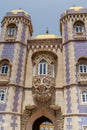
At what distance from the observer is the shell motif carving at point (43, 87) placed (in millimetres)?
19783

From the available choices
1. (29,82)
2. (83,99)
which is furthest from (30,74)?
(83,99)

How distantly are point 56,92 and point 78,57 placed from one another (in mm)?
4383

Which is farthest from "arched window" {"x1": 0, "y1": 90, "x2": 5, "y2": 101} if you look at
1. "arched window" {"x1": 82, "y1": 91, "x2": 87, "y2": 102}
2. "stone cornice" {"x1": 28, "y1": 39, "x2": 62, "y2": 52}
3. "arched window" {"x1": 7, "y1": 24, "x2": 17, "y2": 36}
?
"arched window" {"x1": 82, "y1": 91, "x2": 87, "y2": 102}

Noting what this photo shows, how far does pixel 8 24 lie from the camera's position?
2461cm

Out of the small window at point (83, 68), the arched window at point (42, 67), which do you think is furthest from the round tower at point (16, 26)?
the small window at point (83, 68)

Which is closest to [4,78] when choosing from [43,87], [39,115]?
[43,87]

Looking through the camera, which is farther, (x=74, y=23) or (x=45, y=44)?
(x=74, y=23)

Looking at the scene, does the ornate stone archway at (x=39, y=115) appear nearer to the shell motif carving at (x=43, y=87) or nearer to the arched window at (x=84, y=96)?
the shell motif carving at (x=43, y=87)

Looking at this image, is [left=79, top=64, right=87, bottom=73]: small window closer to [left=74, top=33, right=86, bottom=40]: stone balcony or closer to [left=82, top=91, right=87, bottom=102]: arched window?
[left=82, top=91, right=87, bottom=102]: arched window

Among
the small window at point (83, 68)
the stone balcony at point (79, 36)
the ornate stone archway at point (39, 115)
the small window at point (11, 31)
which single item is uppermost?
the small window at point (11, 31)

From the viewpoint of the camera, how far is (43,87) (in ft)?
65.7

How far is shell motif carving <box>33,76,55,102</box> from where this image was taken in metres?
19.8

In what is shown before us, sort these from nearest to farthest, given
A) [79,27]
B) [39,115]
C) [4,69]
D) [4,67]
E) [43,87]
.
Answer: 1. [39,115]
2. [43,87]
3. [4,69]
4. [4,67]
5. [79,27]

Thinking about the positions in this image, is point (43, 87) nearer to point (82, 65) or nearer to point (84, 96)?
point (84, 96)
